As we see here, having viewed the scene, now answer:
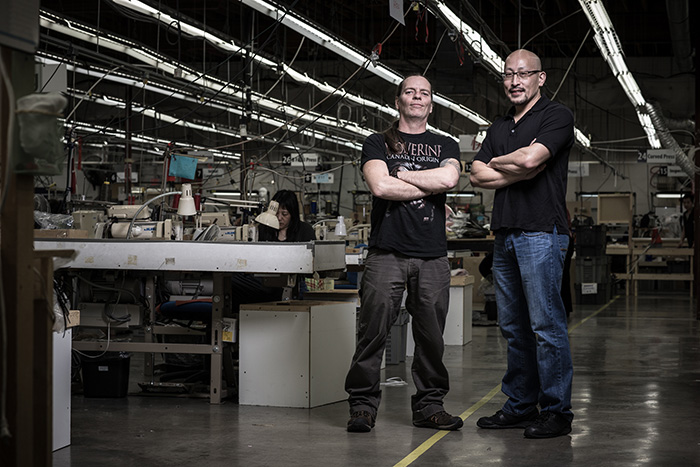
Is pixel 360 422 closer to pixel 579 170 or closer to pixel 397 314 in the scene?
pixel 397 314

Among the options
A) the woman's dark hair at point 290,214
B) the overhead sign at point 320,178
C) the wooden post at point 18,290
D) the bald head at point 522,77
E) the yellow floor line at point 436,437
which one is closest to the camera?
the wooden post at point 18,290

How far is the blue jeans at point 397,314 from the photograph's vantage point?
12.7 ft

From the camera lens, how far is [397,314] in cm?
390

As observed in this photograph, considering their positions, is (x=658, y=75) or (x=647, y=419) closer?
(x=647, y=419)

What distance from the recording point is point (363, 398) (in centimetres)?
391

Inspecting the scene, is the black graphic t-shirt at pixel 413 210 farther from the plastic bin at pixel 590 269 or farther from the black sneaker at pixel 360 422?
the plastic bin at pixel 590 269

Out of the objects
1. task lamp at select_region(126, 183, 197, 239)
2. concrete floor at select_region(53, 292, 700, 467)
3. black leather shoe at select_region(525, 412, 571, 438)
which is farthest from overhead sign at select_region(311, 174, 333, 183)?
black leather shoe at select_region(525, 412, 571, 438)

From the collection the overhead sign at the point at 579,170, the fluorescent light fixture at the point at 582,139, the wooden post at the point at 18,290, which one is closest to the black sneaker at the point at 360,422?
the wooden post at the point at 18,290

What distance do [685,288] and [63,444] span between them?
15.5 metres

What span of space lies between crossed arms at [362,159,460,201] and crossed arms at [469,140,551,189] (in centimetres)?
12

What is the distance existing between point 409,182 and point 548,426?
1.21m

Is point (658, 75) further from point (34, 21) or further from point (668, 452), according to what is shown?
point (34, 21)

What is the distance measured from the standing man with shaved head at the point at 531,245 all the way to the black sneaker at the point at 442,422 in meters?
0.12

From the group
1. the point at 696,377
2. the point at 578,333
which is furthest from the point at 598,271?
the point at 696,377
